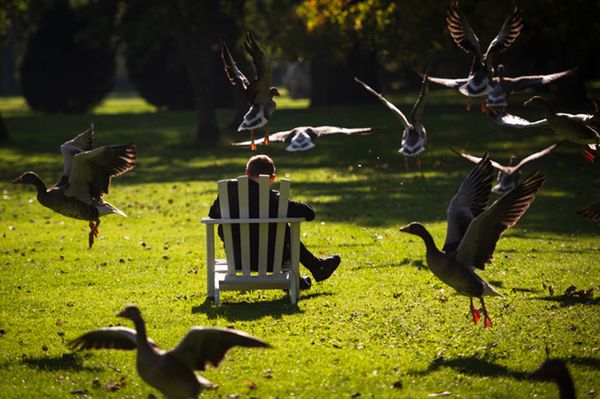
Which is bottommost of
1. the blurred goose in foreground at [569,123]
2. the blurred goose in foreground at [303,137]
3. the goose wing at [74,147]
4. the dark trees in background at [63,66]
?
the dark trees in background at [63,66]

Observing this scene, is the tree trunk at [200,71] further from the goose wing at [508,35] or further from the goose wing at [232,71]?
the goose wing at [508,35]

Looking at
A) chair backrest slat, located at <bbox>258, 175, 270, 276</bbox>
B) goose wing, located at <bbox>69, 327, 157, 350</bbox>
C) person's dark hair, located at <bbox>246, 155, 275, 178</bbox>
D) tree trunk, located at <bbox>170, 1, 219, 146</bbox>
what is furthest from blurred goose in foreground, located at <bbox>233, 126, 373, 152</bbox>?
tree trunk, located at <bbox>170, 1, 219, 146</bbox>

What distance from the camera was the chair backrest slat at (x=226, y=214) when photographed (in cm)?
1007

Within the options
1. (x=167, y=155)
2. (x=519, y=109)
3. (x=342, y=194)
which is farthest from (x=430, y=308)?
(x=519, y=109)

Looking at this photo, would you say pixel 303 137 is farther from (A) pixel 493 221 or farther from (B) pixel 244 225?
(A) pixel 493 221

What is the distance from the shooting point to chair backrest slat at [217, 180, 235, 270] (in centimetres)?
1007

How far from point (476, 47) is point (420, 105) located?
85 centimetres

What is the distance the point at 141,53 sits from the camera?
50.4m

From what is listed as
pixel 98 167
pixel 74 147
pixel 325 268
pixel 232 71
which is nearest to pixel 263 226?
pixel 325 268

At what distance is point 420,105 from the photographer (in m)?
10.0

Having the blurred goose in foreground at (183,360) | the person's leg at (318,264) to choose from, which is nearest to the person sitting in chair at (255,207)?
the person's leg at (318,264)

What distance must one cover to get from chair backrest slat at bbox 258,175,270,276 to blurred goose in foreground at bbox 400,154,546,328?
2.08m

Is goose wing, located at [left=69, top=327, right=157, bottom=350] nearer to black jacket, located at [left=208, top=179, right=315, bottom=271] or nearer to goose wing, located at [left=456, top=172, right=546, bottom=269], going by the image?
goose wing, located at [left=456, top=172, right=546, bottom=269]

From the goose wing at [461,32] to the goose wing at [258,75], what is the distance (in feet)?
6.57
